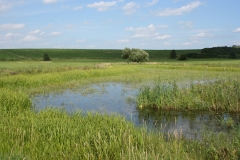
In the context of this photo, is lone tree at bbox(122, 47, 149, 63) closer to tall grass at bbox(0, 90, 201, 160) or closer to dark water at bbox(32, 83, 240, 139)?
dark water at bbox(32, 83, 240, 139)

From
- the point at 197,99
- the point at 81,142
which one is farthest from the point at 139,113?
the point at 81,142

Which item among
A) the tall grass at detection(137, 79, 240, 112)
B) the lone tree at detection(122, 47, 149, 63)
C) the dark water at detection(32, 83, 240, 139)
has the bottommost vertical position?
the dark water at detection(32, 83, 240, 139)

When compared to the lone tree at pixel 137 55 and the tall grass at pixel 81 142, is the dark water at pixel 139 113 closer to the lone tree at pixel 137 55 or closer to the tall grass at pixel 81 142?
the tall grass at pixel 81 142

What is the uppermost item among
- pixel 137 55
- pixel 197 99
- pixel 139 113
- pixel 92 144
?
pixel 137 55

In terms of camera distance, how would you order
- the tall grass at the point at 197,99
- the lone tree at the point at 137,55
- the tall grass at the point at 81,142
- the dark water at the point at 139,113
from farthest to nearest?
the lone tree at the point at 137,55, the tall grass at the point at 197,99, the dark water at the point at 139,113, the tall grass at the point at 81,142

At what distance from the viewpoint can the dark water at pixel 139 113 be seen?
10.2m

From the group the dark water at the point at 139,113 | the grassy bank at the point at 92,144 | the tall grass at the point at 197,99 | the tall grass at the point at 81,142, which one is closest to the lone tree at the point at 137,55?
the dark water at the point at 139,113

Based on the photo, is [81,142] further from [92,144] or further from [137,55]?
[137,55]

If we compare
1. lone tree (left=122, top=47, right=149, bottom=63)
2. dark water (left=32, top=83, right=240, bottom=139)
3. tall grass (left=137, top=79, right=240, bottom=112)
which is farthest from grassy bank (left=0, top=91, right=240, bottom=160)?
lone tree (left=122, top=47, right=149, bottom=63)

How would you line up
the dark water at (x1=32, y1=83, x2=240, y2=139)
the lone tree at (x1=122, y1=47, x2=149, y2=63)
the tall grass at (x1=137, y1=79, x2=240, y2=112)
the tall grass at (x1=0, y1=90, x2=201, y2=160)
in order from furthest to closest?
the lone tree at (x1=122, y1=47, x2=149, y2=63) → the tall grass at (x1=137, y1=79, x2=240, y2=112) → the dark water at (x1=32, y1=83, x2=240, y2=139) → the tall grass at (x1=0, y1=90, x2=201, y2=160)

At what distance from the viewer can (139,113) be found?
1305 centimetres

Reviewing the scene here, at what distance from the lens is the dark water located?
10.2m

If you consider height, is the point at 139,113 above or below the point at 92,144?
below

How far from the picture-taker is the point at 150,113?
12953 mm
